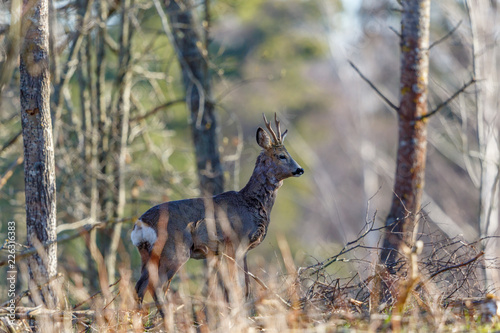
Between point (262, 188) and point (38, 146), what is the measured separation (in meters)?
2.43

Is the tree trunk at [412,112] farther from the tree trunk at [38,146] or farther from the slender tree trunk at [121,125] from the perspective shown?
the slender tree trunk at [121,125]

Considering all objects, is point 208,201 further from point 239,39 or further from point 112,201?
point 239,39

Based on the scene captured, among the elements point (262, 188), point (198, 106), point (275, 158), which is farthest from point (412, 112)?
point (198, 106)

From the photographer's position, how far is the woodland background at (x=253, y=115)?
11.0 m

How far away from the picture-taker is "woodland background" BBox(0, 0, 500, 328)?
10969 millimetres

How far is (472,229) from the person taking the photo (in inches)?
805

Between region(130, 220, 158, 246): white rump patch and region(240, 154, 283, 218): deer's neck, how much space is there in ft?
4.22

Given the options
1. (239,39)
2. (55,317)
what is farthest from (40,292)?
(239,39)

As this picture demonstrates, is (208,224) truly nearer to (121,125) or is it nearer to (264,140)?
(264,140)

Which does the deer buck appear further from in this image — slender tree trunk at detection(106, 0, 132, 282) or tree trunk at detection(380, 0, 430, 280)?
slender tree trunk at detection(106, 0, 132, 282)

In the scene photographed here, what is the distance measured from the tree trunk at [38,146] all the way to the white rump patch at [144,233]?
760 mm

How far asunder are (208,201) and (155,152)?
5902 millimetres

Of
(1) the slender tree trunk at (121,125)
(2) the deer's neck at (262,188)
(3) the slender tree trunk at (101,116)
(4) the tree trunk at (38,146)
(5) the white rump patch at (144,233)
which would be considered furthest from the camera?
(3) the slender tree trunk at (101,116)

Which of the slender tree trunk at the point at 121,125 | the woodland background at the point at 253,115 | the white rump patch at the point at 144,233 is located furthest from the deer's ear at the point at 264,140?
the slender tree trunk at the point at 121,125
